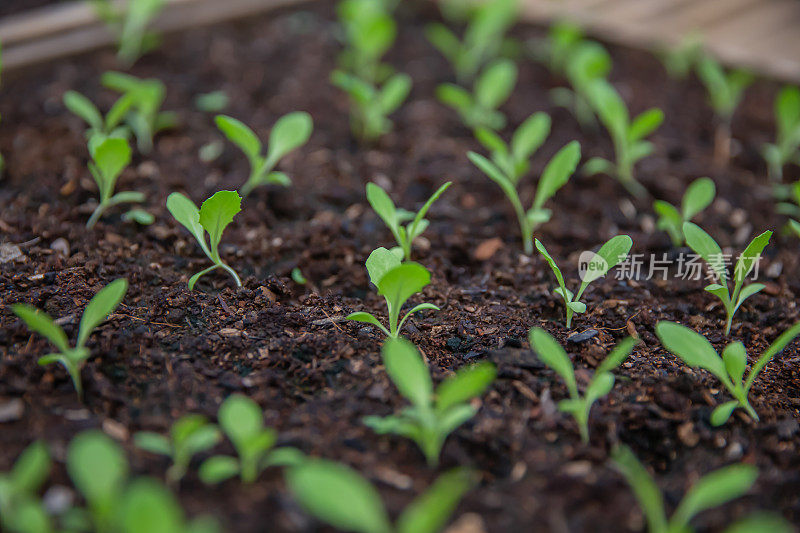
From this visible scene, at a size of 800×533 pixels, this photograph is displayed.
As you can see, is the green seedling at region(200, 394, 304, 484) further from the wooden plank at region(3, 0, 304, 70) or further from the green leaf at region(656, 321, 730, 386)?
the wooden plank at region(3, 0, 304, 70)

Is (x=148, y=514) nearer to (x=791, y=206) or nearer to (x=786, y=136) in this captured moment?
(x=791, y=206)

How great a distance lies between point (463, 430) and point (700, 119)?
157 centimetres

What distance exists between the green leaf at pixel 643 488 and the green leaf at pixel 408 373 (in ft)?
0.93

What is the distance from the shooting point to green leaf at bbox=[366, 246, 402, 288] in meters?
1.12

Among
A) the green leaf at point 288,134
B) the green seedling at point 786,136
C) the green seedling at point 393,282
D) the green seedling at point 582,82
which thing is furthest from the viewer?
the green seedling at point 582,82

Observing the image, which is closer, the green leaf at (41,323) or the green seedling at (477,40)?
the green leaf at (41,323)

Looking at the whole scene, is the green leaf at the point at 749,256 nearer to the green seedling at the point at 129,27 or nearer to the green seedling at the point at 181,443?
the green seedling at the point at 181,443

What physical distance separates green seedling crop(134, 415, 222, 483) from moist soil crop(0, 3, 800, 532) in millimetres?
29

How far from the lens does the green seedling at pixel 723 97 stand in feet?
6.38

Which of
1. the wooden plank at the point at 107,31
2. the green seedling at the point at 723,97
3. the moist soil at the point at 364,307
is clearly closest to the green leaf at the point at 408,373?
the moist soil at the point at 364,307

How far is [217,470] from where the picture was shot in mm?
838

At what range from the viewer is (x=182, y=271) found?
1.32 metres

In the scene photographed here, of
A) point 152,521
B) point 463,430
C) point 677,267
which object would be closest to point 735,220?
point 677,267

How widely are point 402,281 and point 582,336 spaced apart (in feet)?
1.24
